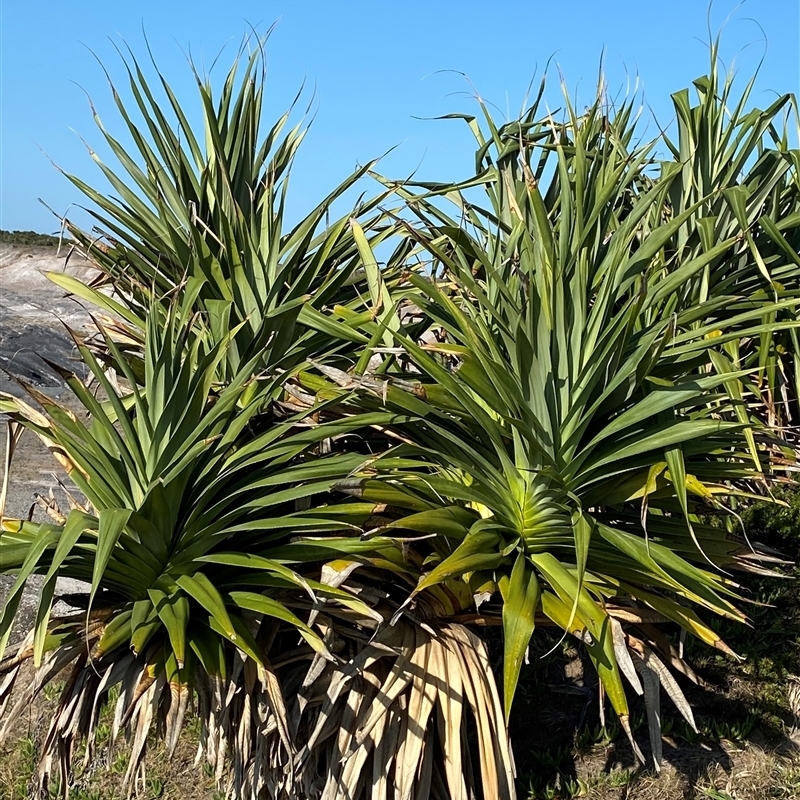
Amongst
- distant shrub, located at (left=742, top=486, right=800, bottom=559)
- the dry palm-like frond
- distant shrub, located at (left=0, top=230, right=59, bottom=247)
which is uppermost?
distant shrub, located at (left=0, top=230, right=59, bottom=247)

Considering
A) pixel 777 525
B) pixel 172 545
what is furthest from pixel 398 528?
pixel 777 525

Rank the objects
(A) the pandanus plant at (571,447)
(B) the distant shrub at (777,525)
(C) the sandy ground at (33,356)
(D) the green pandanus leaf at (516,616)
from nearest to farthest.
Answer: (D) the green pandanus leaf at (516,616)
(A) the pandanus plant at (571,447)
(B) the distant shrub at (777,525)
(C) the sandy ground at (33,356)

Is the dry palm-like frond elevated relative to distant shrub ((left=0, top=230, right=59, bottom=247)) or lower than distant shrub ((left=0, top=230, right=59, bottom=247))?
lower

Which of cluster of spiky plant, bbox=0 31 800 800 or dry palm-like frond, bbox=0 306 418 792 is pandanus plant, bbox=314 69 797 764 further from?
dry palm-like frond, bbox=0 306 418 792

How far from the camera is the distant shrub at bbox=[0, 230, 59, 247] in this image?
18261 mm

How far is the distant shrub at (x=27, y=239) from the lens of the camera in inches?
719

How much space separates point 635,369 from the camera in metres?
2.40

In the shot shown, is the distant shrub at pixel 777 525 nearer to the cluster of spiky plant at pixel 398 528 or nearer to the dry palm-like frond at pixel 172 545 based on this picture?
the cluster of spiky plant at pixel 398 528

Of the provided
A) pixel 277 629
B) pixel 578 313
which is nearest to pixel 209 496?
pixel 277 629

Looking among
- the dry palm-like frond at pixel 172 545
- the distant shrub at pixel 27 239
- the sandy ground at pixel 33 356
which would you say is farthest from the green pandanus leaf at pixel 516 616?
the distant shrub at pixel 27 239

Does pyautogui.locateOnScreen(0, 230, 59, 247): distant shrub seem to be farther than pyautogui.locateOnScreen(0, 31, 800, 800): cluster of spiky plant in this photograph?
Yes

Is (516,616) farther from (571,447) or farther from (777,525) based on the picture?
(777,525)

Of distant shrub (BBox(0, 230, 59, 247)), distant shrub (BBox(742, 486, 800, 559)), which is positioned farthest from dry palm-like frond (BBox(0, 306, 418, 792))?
distant shrub (BBox(0, 230, 59, 247))

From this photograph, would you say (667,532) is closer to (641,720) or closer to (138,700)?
(641,720)
